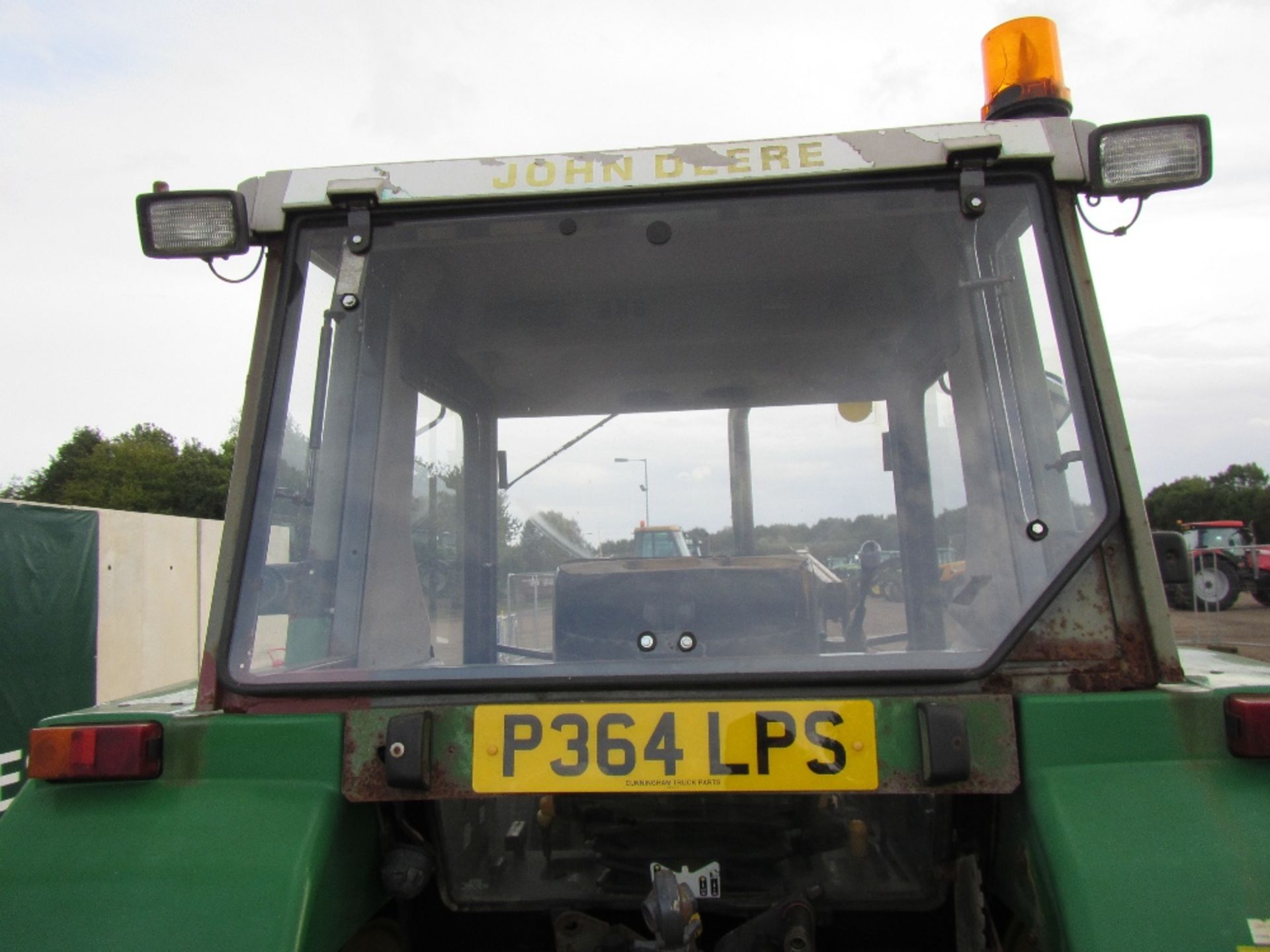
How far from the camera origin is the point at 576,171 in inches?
72.7

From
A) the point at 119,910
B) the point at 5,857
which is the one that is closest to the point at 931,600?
the point at 119,910

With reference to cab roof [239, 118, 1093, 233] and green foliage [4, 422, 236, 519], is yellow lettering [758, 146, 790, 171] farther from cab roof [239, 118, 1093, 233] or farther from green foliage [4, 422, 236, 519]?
green foliage [4, 422, 236, 519]

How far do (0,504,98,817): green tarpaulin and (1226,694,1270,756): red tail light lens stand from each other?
6.82 m

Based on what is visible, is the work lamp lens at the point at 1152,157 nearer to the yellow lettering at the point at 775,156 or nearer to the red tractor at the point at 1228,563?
the yellow lettering at the point at 775,156

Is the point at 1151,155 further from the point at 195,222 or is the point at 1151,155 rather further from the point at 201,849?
the point at 201,849

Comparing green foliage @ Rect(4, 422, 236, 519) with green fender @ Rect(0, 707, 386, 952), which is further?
green foliage @ Rect(4, 422, 236, 519)

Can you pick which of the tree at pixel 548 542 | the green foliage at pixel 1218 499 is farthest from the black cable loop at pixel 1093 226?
the green foliage at pixel 1218 499

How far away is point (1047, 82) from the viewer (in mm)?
1918

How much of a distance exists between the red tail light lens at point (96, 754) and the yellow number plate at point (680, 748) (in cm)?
57

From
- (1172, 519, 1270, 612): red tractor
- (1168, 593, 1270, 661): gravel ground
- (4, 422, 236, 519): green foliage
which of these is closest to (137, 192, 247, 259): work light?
(1168, 593, 1270, 661): gravel ground

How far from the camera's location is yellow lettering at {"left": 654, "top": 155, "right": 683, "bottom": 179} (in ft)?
6.02

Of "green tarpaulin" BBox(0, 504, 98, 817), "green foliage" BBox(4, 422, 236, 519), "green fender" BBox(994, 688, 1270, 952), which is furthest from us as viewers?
"green foliage" BBox(4, 422, 236, 519)

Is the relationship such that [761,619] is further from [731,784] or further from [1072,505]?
[1072,505]

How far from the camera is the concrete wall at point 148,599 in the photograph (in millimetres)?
8273
